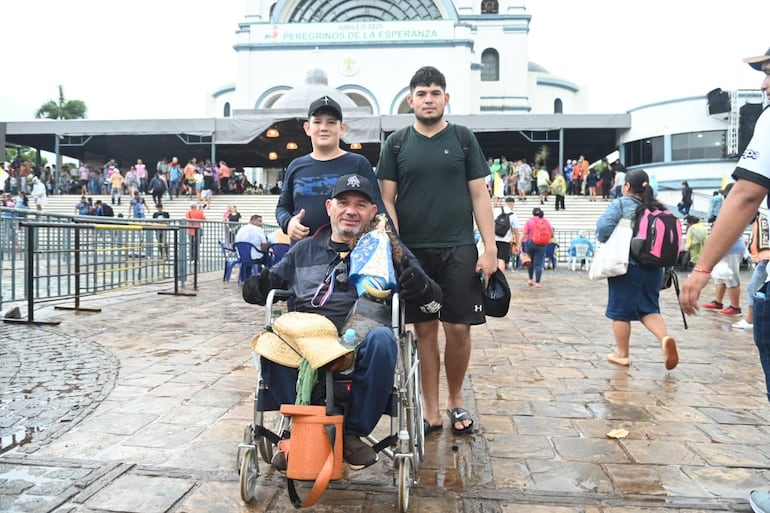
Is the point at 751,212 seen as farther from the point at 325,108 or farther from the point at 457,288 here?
the point at 325,108

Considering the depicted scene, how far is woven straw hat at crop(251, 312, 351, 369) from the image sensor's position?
2350 mm

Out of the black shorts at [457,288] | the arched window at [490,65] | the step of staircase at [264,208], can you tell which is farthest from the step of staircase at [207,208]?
the arched window at [490,65]

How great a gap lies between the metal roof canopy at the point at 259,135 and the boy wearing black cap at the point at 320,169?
20.4 metres

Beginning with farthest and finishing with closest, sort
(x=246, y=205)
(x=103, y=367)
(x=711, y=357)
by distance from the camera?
(x=246, y=205), (x=711, y=357), (x=103, y=367)

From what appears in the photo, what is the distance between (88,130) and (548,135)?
22.0 metres

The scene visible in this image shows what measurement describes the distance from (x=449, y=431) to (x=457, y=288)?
830 mm

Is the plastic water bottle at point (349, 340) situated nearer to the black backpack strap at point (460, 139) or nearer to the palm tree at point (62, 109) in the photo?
the black backpack strap at point (460, 139)

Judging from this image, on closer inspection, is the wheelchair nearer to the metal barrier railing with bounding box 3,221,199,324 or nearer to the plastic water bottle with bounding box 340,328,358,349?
the plastic water bottle with bounding box 340,328,358,349

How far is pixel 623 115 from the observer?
2886cm

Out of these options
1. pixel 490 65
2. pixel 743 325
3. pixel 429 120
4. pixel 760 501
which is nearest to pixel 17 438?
pixel 429 120

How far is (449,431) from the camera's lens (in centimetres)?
349

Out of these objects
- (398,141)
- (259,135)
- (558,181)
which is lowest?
(398,141)

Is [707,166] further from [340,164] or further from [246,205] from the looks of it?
[340,164]

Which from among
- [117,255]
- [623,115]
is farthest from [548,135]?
[117,255]
